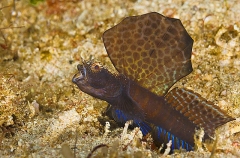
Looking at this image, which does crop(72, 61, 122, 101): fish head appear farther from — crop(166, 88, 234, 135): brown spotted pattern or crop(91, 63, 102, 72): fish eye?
crop(166, 88, 234, 135): brown spotted pattern

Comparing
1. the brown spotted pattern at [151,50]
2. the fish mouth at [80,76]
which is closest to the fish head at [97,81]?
the fish mouth at [80,76]

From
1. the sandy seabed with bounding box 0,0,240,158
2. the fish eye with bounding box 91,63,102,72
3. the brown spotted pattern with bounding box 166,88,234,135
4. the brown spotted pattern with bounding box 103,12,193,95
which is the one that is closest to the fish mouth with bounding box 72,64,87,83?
the fish eye with bounding box 91,63,102,72

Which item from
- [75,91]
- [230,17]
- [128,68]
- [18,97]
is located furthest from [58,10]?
[230,17]

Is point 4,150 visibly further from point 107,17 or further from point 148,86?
point 107,17

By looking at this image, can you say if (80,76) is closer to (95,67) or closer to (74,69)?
(95,67)

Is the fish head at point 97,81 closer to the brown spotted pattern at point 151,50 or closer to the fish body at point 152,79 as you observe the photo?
the fish body at point 152,79

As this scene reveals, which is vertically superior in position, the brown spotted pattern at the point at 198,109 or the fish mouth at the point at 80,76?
the fish mouth at the point at 80,76
